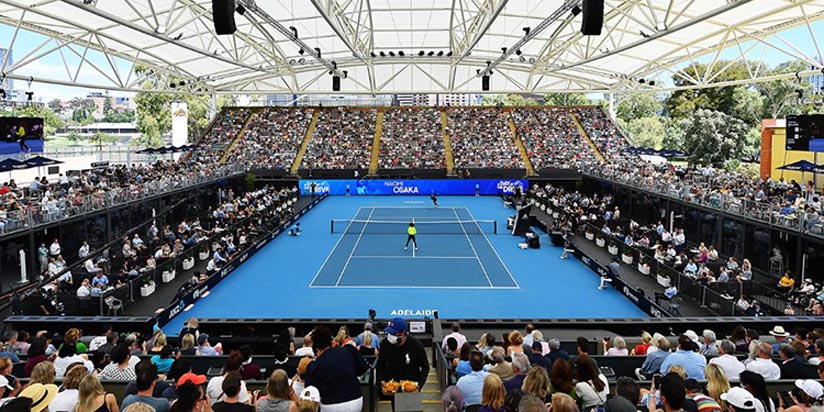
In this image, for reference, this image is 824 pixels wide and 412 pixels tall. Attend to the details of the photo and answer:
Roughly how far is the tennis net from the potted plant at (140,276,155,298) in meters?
13.5

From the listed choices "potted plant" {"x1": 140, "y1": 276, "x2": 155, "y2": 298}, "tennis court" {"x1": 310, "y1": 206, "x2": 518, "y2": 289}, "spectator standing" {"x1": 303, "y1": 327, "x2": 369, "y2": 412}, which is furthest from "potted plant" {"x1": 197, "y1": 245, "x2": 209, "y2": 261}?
"spectator standing" {"x1": 303, "y1": 327, "x2": 369, "y2": 412}

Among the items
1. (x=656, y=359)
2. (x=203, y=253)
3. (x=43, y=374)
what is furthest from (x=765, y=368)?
(x=203, y=253)

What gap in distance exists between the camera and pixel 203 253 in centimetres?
2381

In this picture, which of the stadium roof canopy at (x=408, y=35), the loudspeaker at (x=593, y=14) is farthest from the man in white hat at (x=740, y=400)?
the stadium roof canopy at (x=408, y=35)

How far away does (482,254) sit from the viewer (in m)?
26.2

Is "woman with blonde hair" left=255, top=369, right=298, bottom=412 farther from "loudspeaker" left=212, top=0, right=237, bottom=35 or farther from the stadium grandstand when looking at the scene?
"loudspeaker" left=212, top=0, right=237, bottom=35

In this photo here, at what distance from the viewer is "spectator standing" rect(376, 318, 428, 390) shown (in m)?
6.97

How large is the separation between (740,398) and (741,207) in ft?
69.8

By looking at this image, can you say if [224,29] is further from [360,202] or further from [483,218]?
[360,202]

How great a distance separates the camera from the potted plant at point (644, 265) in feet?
70.4

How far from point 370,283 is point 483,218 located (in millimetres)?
16905

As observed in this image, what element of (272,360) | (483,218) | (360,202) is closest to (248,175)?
(360,202)

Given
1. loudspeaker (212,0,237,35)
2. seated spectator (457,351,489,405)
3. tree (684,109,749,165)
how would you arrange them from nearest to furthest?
1. seated spectator (457,351,489,405)
2. loudspeaker (212,0,237,35)
3. tree (684,109,749,165)

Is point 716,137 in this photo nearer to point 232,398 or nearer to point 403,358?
point 403,358
